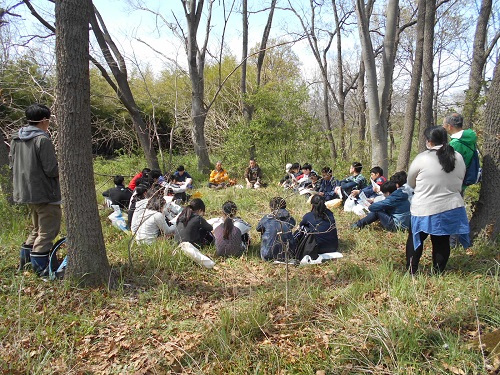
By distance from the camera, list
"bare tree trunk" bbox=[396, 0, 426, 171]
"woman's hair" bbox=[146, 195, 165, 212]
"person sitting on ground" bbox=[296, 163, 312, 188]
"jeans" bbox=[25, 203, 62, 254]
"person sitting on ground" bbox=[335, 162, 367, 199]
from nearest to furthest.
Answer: "jeans" bbox=[25, 203, 62, 254] → "woman's hair" bbox=[146, 195, 165, 212] → "person sitting on ground" bbox=[335, 162, 367, 199] → "person sitting on ground" bbox=[296, 163, 312, 188] → "bare tree trunk" bbox=[396, 0, 426, 171]

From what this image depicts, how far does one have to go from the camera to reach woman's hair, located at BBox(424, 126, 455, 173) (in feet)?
10.4

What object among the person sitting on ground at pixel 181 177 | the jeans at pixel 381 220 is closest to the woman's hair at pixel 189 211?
the jeans at pixel 381 220

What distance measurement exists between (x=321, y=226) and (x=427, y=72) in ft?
20.2

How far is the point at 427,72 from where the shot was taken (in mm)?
8367

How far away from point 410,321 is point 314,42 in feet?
49.1

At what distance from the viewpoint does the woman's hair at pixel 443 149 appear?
316 centimetres

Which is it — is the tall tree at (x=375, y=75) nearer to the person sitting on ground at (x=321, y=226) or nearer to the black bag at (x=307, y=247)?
the person sitting on ground at (x=321, y=226)

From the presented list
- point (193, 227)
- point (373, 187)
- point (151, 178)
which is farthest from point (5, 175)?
point (373, 187)

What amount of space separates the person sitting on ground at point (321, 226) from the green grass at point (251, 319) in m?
0.43

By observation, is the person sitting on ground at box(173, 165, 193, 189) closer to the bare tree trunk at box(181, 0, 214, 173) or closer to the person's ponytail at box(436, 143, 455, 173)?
the bare tree trunk at box(181, 0, 214, 173)

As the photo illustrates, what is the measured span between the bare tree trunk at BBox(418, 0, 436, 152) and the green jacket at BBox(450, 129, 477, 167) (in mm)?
3771

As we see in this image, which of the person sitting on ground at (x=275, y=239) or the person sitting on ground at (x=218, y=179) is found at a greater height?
the person sitting on ground at (x=218, y=179)

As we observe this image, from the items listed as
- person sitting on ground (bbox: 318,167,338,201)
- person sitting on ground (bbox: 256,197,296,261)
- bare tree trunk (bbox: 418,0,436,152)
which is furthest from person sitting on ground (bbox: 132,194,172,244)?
bare tree trunk (bbox: 418,0,436,152)

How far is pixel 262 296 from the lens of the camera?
329 cm
